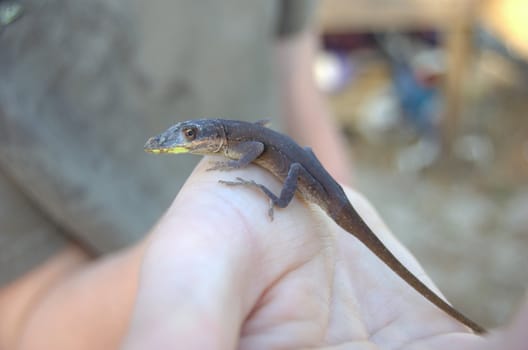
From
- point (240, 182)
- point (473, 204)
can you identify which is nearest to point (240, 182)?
point (240, 182)

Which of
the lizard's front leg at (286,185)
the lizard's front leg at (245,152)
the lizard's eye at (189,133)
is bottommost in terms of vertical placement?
the lizard's front leg at (286,185)

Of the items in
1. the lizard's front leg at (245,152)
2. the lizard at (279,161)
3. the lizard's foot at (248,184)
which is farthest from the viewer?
the lizard's front leg at (245,152)

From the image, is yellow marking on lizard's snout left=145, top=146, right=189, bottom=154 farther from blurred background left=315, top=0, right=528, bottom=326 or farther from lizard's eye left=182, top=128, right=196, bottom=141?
blurred background left=315, top=0, right=528, bottom=326

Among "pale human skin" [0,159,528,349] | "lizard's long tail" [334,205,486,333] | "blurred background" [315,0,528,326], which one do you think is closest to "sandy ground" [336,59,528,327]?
"blurred background" [315,0,528,326]

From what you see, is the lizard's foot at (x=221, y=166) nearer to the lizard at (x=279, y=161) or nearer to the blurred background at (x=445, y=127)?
the lizard at (x=279, y=161)

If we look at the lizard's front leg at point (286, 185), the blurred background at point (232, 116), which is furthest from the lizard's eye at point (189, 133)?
the blurred background at point (232, 116)

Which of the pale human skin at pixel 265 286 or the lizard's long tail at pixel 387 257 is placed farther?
Result: the lizard's long tail at pixel 387 257

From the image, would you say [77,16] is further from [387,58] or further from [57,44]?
[387,58]
